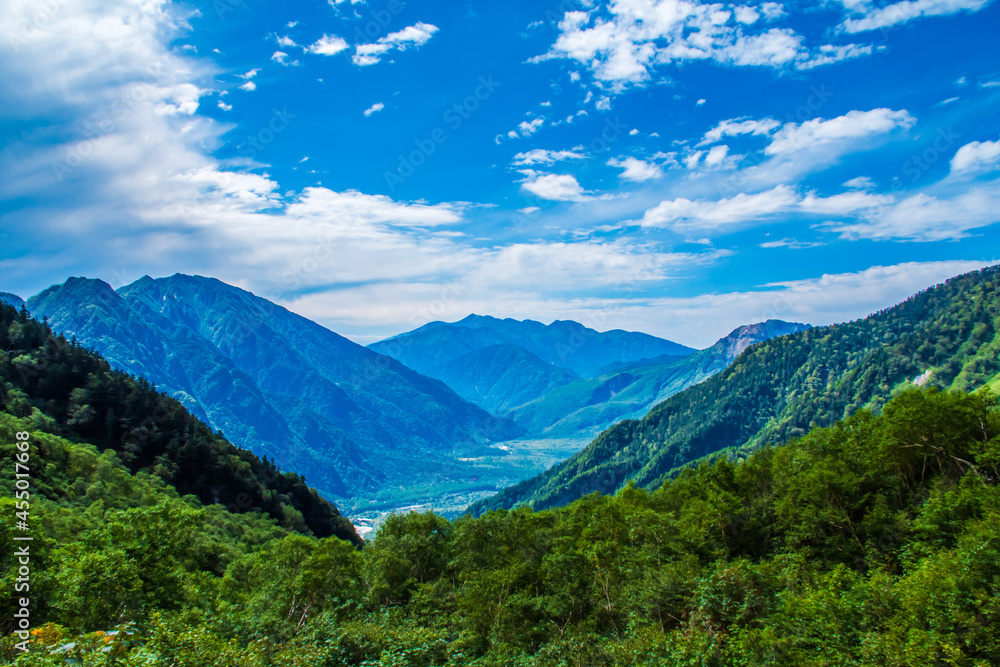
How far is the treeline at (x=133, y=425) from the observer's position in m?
138

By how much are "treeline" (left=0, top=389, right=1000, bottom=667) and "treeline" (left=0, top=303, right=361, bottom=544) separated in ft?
231

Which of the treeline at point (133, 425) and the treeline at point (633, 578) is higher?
the treeline at point (133, 425)

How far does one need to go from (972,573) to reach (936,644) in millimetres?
5693

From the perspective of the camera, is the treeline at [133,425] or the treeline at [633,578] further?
the treeline at [133,425]

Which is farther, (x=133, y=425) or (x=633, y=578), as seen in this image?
(x=133, y=425)

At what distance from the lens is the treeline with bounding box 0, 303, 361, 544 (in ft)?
454

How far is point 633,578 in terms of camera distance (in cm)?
4772

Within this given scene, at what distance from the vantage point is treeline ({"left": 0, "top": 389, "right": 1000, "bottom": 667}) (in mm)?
28953

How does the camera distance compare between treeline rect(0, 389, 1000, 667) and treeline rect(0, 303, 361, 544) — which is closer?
treeline rect(0, 389, 1000, 667)

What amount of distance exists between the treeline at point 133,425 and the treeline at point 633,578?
70.3 meters

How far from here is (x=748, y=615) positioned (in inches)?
1462

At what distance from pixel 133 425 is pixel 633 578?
154699 millimetres

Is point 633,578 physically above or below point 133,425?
below

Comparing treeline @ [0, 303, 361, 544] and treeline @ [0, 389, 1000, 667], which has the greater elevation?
treeline @ [0, 303, 361, 544]
